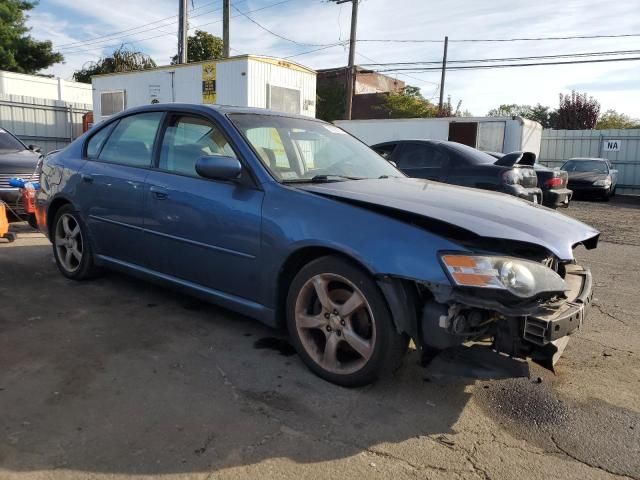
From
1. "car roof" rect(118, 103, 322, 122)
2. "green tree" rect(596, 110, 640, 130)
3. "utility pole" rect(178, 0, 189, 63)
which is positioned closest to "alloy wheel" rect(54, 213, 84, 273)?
"car roof" rect(118, 103, 322, 122)

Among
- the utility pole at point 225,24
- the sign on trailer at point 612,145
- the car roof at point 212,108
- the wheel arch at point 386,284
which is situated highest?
the utility pole at point 225,24

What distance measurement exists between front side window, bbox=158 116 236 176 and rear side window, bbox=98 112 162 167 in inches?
7.0

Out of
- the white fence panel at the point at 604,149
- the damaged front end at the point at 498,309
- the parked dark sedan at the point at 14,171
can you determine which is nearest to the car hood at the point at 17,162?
the parked dark sedan at the point at 14,171

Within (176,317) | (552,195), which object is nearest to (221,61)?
(552,195)

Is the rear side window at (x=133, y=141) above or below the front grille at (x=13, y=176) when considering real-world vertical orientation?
above

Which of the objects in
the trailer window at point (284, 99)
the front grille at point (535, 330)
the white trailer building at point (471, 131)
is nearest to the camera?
the front grille at point (535, 330)

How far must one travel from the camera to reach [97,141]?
4.59 meters

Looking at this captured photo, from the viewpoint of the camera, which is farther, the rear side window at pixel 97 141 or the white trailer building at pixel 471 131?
the white trailer building at pixel 471 131

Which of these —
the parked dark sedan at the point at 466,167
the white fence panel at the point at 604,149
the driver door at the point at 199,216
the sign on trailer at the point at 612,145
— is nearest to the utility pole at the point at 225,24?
the parked dark sedan at the point at 466,167

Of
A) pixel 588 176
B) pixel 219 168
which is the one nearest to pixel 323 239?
pixel 219 168

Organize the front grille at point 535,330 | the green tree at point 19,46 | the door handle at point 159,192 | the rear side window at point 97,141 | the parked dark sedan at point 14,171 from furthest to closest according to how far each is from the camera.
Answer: the green tree at point 19,46, the parked dark sedan at point 14,171, the rear side window at point 97,141, the door handle at point 159,192, the front grille at point 535,330

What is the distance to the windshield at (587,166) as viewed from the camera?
1727 cm

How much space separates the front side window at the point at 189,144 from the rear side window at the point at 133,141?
178mm

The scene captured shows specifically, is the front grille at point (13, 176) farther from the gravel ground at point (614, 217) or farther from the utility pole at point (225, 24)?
the utility pole at point (225, 24)
